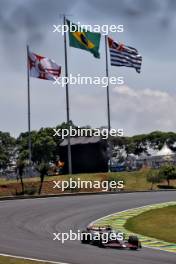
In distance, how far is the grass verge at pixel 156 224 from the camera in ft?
105

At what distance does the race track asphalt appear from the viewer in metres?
22.5

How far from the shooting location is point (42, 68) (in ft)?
201

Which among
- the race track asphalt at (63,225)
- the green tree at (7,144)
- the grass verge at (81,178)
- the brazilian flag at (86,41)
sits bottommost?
the race track asphalt at (63,225)

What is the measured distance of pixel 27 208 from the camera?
4275 cm

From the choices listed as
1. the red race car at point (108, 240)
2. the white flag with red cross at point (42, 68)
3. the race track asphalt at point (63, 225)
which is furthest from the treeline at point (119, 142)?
the red race car at point (108, 240)

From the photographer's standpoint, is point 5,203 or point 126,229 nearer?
point 126,229

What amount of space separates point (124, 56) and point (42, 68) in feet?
30.2

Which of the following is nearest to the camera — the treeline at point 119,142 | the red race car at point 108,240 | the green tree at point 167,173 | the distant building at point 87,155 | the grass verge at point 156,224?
the red race car at point 108,240

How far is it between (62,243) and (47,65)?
36.8 metres

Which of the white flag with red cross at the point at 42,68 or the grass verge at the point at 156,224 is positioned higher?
the white flag with red cross at the point at 42,68

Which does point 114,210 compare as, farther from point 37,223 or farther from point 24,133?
point 24,133

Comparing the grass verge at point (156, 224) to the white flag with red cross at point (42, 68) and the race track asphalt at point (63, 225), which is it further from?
the white flag with red cross at point (42, 68)

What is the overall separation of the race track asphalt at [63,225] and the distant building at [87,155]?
86.5 feet

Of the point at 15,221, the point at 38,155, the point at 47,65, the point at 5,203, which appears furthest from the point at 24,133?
the point at 15,221
